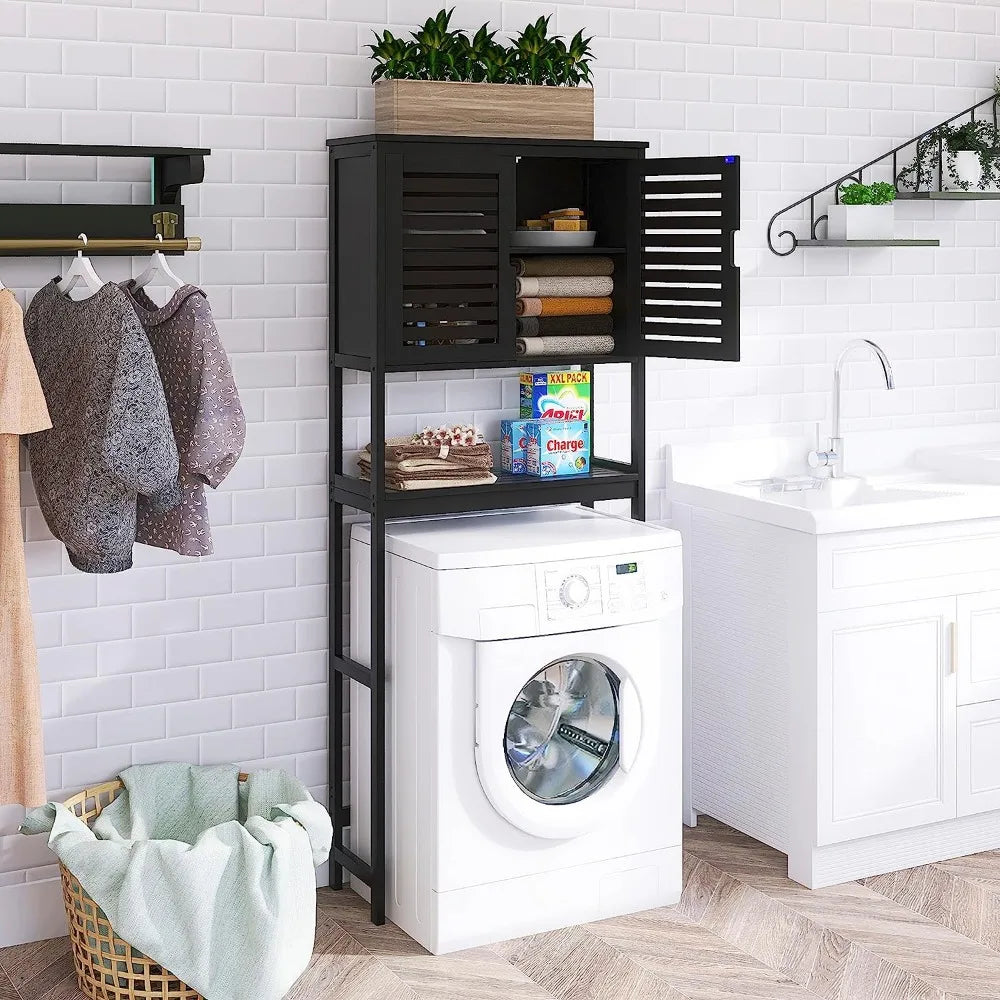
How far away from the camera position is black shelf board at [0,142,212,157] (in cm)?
288

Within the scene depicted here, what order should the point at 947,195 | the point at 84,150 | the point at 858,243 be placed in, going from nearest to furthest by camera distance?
the point at 84,150, the point at 858,243, the point at 947,195

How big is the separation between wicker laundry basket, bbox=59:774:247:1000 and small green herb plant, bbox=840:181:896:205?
8.48 ft

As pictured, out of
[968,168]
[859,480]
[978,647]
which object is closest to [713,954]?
[978,647]

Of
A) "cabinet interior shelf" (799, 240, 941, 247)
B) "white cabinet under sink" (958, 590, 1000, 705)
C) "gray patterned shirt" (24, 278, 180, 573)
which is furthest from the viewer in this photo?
"cabinet interior shelf" (799, 240, 941, 247)

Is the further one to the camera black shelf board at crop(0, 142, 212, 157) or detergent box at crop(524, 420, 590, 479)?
detergent box at crop(524, 420, 590, 479)

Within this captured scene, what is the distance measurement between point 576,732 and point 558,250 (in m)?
1.09

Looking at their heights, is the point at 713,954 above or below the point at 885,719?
below

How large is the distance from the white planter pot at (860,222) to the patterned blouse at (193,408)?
1.81 m

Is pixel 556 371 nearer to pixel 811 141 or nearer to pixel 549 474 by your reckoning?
pixel 549 474

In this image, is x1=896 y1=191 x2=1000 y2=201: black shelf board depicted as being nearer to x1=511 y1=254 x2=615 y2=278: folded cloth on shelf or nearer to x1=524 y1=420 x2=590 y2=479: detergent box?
x1=511 y1=254 x2=615 y2=278: folded cloth on shelf

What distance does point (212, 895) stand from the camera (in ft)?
9.28

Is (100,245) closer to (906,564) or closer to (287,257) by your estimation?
(287,257)

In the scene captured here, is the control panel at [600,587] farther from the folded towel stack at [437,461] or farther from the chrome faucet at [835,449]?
the chrome faucet at [835,449]

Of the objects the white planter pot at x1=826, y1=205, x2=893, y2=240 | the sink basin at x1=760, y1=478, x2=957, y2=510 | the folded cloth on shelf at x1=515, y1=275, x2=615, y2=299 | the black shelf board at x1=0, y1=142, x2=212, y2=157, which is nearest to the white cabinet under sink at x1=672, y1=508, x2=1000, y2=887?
the sink basin at x1=760, y1=478, x2=957, y2=510
